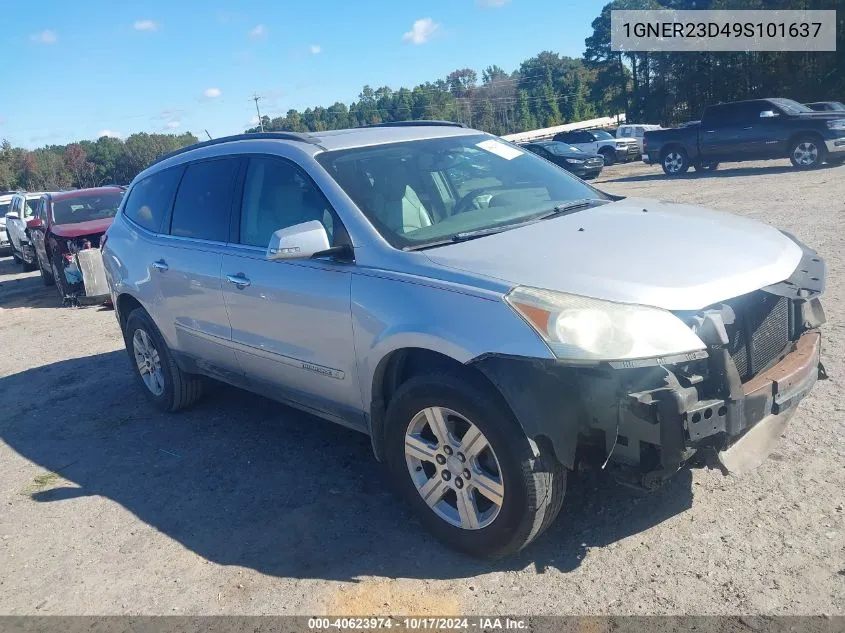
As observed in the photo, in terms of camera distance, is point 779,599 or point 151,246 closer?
point 779,599

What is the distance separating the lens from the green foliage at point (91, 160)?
75.1 m

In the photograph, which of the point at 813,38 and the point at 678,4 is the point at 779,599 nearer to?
the point at 813,38

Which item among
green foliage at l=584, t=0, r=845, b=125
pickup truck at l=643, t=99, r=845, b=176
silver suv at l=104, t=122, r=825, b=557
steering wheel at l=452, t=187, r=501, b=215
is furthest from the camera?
green foliage at l=584, t=0, r=845, b=125

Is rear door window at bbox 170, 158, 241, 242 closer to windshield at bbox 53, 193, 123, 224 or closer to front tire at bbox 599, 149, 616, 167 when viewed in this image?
windshield at bbox 53, 193, 123, 224

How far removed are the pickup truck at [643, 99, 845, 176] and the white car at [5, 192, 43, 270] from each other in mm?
17236

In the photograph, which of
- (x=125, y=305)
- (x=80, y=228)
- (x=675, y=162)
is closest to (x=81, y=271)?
(x=80, y=228)

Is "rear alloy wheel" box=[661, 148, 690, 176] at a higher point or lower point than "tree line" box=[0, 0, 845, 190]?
lower

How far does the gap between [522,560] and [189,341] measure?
2.94 meters

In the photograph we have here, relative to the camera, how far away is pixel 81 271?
10805mm

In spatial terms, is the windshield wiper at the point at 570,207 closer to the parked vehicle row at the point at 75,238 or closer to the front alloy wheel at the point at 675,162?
the parked vehicle row at the point at 75,238

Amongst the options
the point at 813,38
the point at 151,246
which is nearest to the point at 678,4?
the point at 813,38

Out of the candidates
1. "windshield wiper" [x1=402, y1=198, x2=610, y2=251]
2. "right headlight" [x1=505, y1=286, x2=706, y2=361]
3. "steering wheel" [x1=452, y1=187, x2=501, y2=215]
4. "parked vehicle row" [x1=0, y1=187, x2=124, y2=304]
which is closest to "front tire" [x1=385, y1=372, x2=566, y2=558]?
"right headlight" [x1=505, y1=286, x2=706, y2=361]

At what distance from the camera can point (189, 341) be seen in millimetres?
5145

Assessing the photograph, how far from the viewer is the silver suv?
2.85 meters
